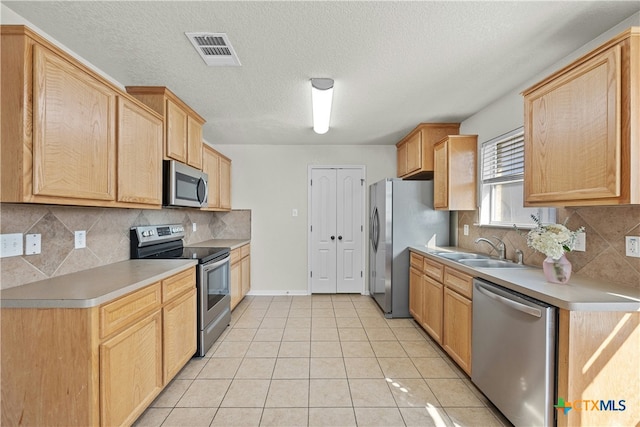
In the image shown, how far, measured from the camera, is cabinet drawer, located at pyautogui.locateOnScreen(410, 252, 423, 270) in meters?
3.20

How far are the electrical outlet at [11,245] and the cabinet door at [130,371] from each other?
721mm

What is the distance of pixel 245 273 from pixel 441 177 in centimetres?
299

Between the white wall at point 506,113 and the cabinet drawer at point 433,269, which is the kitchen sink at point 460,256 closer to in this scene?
the cabinet drawer at point 433,269

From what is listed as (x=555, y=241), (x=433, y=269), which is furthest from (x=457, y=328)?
(x=555, y=241)

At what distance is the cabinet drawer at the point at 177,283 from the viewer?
201 cm

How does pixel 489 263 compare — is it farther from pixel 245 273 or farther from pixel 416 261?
pixel 245 273

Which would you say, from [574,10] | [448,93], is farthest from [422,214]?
[574,10]

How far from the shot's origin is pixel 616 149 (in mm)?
1383

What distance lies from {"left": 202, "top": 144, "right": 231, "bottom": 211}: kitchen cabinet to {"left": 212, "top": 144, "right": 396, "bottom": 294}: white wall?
29 cm

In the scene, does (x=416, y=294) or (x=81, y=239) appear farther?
(x=416, y=294)

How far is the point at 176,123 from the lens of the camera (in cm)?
264

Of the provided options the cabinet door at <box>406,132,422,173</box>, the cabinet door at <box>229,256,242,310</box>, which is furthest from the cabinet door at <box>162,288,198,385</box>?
the cabinet door at <box>406,132,422,173</box>

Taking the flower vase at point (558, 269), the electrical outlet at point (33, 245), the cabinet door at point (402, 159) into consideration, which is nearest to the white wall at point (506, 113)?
the cabinet door at point (402, 159)

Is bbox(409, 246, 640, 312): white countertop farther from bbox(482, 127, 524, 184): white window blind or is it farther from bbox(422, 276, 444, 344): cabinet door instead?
bbox(482, 127, 524, 184): white window blind
